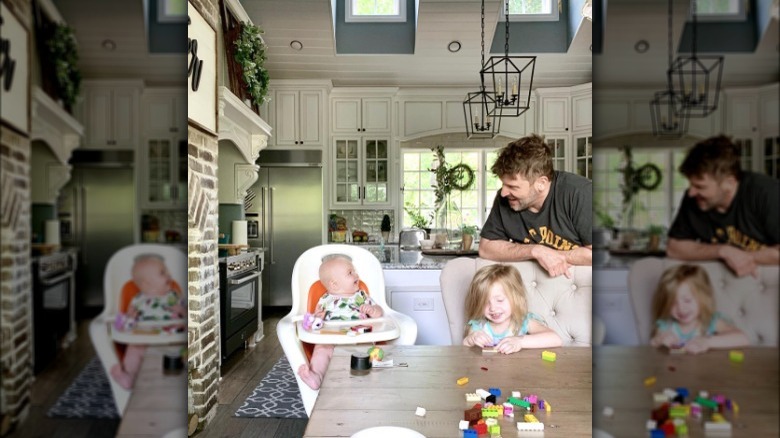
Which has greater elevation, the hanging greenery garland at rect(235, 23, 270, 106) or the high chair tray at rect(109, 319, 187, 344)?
the hanging greenery garland at rect(235, 23, 270, 106)

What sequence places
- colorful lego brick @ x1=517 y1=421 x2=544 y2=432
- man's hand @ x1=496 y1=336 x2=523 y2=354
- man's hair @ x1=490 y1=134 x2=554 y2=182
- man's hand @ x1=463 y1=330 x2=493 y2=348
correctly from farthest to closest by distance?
man's hair @ x1=490 y1=134 x2=554 y2=182 → man's hand @ x1=463 y1=330 x2=493 y2=348 → man's hand @ x1=496 y1=336 x2=523 y2=354 → colorful lego brick @ x1=517 y1=421 x2=544 y2=432

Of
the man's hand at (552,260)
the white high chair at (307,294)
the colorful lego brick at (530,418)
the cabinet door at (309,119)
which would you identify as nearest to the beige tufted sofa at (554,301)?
the man's hand at (552,260)

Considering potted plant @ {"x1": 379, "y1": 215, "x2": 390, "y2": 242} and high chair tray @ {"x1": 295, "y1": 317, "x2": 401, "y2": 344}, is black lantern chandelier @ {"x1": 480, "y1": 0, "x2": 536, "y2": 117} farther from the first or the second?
high chair tray @ {"x1": 295, "y1": 317, "x2": 401, "y2": 344}

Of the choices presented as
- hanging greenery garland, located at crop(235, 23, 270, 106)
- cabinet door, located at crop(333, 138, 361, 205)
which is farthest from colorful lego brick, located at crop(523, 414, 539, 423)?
hanging greenery garland, located at crop(235, 23, 270, 106)

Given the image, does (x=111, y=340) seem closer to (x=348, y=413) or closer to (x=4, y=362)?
(x=4, y=362)

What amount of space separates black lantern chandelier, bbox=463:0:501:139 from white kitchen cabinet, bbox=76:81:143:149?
3105 millimetres

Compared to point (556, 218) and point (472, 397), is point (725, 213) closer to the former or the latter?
point (472, 397)

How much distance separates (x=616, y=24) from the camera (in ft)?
0.58

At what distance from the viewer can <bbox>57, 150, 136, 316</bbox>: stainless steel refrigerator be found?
0.55 feet

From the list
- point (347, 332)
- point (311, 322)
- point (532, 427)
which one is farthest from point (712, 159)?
point (311, 322)

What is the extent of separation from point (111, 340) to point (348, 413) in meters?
1.52

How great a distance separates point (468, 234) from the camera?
10.5 ft

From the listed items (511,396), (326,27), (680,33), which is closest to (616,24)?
(680,33)

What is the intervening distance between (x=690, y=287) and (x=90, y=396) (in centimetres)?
19
